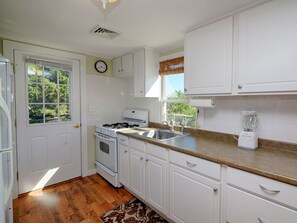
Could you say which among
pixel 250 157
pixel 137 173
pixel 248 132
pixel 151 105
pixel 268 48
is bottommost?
pixel 137 173

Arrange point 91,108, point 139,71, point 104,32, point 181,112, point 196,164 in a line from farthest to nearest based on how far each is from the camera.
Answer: point 91,108 < point 139,71 < point 181,112 < point 104,32 < point 196,164

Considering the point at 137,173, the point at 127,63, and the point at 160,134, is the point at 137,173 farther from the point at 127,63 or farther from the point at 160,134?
the point at 127,63

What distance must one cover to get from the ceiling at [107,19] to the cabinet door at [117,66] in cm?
59

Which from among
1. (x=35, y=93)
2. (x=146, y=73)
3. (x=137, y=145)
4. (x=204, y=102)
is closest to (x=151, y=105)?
(x=146, y=73)

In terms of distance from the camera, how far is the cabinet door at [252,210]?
101 centimetres

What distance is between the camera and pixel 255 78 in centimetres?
139

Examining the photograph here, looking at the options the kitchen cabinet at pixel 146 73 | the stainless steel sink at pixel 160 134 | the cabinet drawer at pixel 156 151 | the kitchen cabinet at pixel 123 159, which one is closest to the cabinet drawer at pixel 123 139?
the kitchen cabinet at pixel 123 159

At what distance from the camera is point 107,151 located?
2.63 m

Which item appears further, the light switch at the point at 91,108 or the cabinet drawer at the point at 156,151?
the light switch at the point at 91,108

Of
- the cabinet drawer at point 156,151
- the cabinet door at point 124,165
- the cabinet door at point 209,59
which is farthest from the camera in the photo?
the cabinet door at point 124,165

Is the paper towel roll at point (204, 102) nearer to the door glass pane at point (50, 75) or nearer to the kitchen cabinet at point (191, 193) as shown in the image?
the kitchen cabinet at point (191, 193)

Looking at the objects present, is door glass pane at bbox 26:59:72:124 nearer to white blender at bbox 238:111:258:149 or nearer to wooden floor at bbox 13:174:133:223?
wooden floor at bbox 13:174:133:223

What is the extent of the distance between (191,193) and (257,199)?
553 millimetres

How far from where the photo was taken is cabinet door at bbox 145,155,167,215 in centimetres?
179
